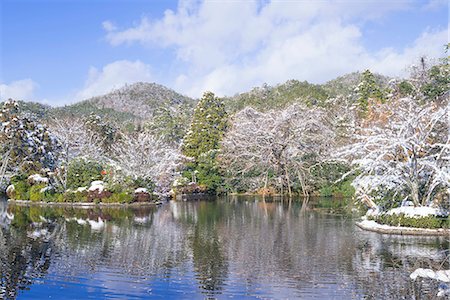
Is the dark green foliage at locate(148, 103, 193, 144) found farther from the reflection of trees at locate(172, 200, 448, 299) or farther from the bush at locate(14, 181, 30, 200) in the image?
the reflection of trees at locate(172, 200, 448, 299)

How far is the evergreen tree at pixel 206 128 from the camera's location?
1387 inches

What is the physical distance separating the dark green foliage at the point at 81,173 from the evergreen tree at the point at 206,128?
952 centimetres

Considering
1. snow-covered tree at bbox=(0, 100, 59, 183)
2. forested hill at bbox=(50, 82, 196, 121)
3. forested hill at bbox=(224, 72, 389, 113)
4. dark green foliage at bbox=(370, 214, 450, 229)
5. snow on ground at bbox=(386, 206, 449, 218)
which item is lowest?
dark green foliage at bbox=(370, 214, 450, 229)

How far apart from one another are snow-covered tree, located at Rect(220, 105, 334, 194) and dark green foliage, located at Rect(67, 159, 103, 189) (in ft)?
30.9

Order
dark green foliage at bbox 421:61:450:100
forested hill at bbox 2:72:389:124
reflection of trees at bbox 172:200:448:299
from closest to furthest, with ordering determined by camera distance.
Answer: reflection of trees at bbox 172:200:448:299 < dark green foliage at bbox 421:61:450:100 < forested hill at bbox 2:72:389:124

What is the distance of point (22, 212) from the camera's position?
21703 mm

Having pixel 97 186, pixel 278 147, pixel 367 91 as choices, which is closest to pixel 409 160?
pixel 278 147

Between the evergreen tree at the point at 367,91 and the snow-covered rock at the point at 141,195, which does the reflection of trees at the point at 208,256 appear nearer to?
the snow-covered rock at the point at 141,195

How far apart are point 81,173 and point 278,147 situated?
1296 cm

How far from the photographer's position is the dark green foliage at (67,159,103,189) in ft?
86.3

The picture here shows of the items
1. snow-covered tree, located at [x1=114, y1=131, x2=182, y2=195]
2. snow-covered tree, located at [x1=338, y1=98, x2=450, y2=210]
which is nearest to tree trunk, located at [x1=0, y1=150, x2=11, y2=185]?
snow-covered tree, located at [x1=114, y1=131, x2=182, y2=195]

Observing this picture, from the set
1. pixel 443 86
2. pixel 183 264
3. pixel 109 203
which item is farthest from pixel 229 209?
Result: pixel 443 86

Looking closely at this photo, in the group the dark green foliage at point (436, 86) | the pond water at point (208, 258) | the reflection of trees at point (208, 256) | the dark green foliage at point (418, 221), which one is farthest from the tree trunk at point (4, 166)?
the dark green foliage at point (436, 86)

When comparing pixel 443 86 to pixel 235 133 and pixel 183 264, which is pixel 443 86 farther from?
pixel 183 264
